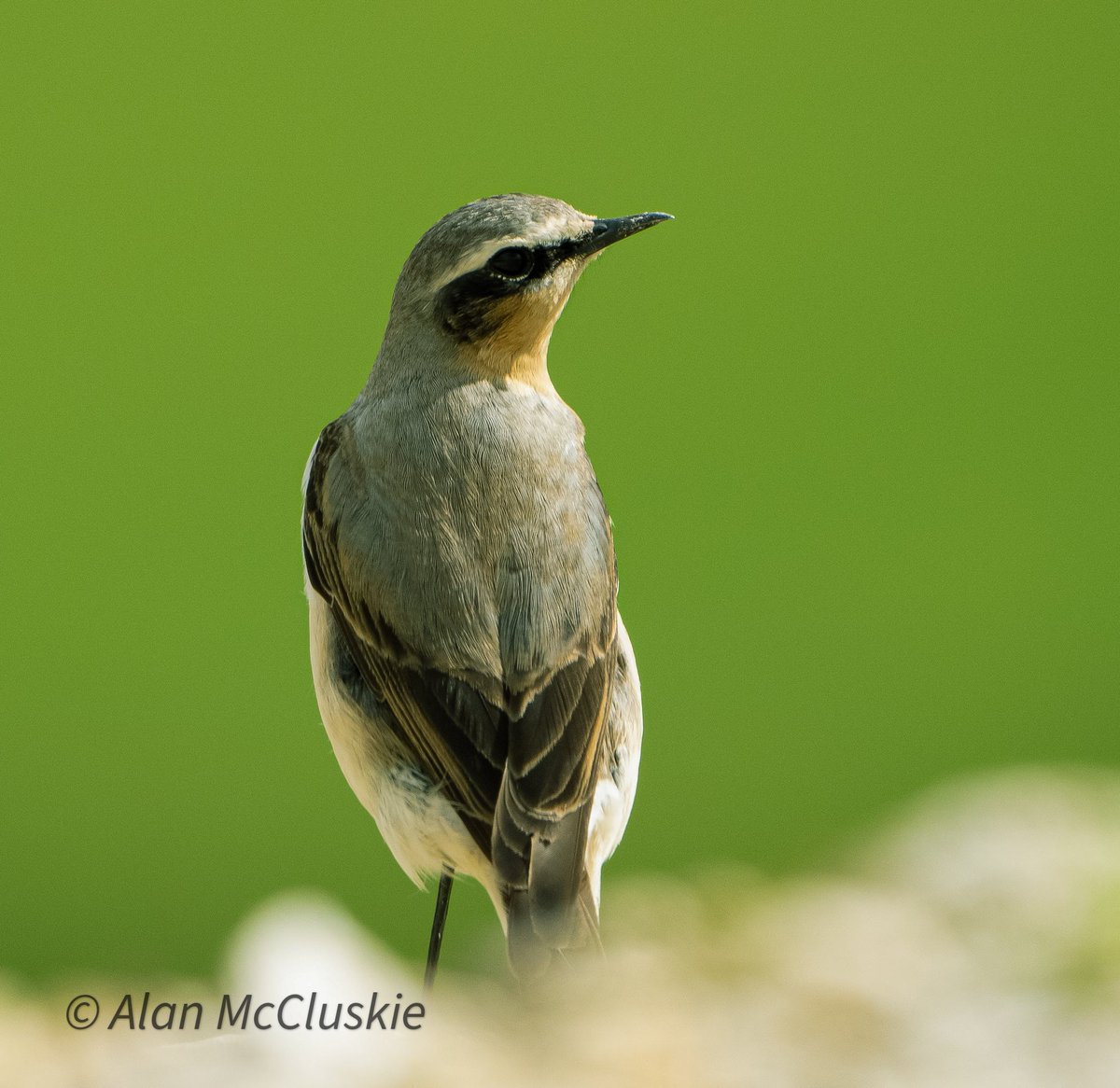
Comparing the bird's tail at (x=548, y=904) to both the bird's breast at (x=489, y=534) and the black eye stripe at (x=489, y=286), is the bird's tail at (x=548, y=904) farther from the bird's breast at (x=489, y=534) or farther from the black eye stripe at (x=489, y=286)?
the black eye stripe at (x=489, y=286)

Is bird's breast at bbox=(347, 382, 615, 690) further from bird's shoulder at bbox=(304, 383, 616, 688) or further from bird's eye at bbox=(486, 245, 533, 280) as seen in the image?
bird's eye at bbox=(486, 245, 533, 280)

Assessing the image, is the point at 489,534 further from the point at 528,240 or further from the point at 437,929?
the point at 437,929

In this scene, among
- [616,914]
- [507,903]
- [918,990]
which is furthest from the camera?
[616,914]

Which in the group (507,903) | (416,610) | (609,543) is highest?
(609,543)

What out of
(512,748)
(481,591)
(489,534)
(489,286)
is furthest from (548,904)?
(489,286)

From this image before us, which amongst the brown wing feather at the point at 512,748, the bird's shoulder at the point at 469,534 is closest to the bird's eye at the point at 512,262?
the bird's shoulder at the point at 469,534

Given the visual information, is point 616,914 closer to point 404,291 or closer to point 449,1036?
point 449,1036

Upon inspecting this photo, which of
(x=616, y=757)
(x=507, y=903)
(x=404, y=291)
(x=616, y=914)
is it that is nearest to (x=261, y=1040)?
(x=507, y=903)
